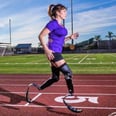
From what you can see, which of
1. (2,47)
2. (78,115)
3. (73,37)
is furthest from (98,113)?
(2,47)

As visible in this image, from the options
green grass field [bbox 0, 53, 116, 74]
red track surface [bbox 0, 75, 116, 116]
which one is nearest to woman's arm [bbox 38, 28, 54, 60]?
red track surface [bbox 0, 75, 116, 116]

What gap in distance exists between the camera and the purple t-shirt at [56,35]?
7706mm

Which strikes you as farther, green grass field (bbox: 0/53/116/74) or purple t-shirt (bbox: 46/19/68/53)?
green grass field (bbox: 0/53/116/74)

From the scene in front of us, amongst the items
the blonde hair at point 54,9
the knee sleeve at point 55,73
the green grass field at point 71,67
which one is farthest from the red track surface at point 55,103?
the green grass field at point 71,67

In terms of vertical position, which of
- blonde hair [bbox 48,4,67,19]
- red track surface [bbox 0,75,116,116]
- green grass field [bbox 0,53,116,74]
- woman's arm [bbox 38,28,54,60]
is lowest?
green grass field [bbox 0,53,116,74]

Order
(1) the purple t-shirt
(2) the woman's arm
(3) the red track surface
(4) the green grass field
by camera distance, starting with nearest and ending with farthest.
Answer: (2) the woman's arm, (1) the purple t-shirt, (3) the red track surface, (4) the green grass field

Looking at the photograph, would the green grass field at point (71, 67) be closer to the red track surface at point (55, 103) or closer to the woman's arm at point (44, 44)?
the red track surface at point (55, 103)

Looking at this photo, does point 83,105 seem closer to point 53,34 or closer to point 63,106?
point 63,106

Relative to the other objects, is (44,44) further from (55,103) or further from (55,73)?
(55,103)

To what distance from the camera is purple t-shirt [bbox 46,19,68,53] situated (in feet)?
25.3

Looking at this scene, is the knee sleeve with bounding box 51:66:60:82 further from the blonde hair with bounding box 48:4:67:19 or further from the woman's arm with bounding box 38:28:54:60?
the blonde hair with bounding box 48:4:67:19

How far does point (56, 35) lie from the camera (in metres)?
7.76

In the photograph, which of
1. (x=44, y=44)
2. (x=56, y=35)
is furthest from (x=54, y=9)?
(x=44, y=44)

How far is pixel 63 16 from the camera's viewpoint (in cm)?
789
